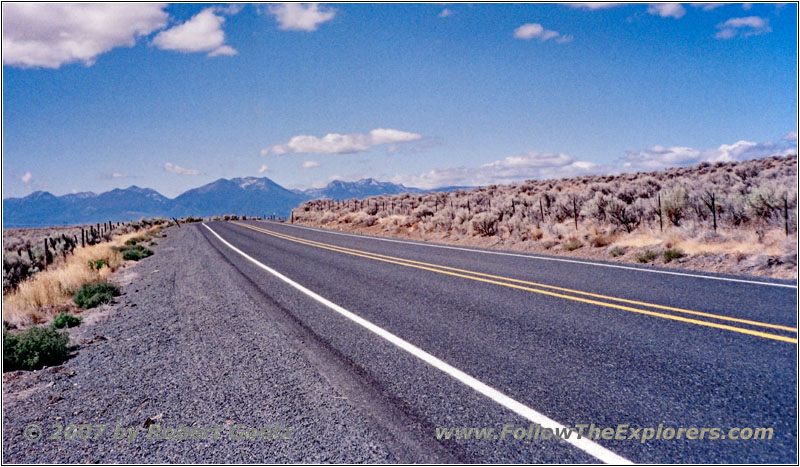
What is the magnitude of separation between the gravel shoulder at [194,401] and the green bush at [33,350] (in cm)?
25

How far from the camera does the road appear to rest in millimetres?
3326

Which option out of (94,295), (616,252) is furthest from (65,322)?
(616,252)

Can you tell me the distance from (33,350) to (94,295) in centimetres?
465

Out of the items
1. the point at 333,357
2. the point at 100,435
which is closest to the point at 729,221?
the point at 333,357

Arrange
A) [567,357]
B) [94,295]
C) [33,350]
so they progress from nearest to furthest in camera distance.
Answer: [567,357] < [33,350] < [94,295]

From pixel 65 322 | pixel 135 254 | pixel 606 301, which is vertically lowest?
pixel 65 322

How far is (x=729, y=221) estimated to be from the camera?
14.1m

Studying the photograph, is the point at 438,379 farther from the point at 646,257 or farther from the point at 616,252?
the point at 616,252

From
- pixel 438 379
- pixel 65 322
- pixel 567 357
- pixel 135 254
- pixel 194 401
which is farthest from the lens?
pixel 135 254

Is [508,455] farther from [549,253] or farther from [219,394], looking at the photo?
[549,253]

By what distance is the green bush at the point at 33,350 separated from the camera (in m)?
5.92

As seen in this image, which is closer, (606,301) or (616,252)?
(606,301)

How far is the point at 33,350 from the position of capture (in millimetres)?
6102

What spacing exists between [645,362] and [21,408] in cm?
603
